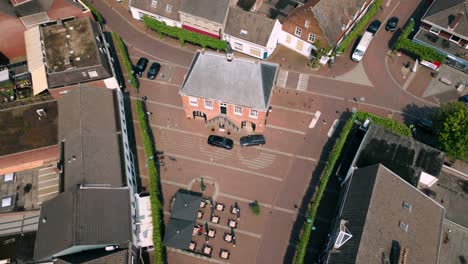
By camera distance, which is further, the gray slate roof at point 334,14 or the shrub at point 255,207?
the gray slate roof at point 334,14

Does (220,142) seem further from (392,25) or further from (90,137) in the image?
(392,25)

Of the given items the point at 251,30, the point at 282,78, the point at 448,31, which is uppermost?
the point at 448,31

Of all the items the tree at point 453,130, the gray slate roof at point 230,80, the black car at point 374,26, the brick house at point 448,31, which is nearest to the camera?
the tree at point 453,130

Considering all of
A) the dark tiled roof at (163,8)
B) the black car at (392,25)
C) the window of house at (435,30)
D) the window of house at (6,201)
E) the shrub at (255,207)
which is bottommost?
the window of house at (6,201)

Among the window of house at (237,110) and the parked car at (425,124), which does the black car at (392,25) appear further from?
the window of house at (237,110)

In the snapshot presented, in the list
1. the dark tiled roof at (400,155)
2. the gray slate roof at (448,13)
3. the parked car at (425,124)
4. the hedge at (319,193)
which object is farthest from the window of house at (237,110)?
the gray slate roof at (448,13)

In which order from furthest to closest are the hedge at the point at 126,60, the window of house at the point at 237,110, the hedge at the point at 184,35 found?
the hedge at the point at 184,35 → the hedge at the point at 126,60 → the window of house at the point at 237,110

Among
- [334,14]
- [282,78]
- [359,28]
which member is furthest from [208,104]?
[359,28]
